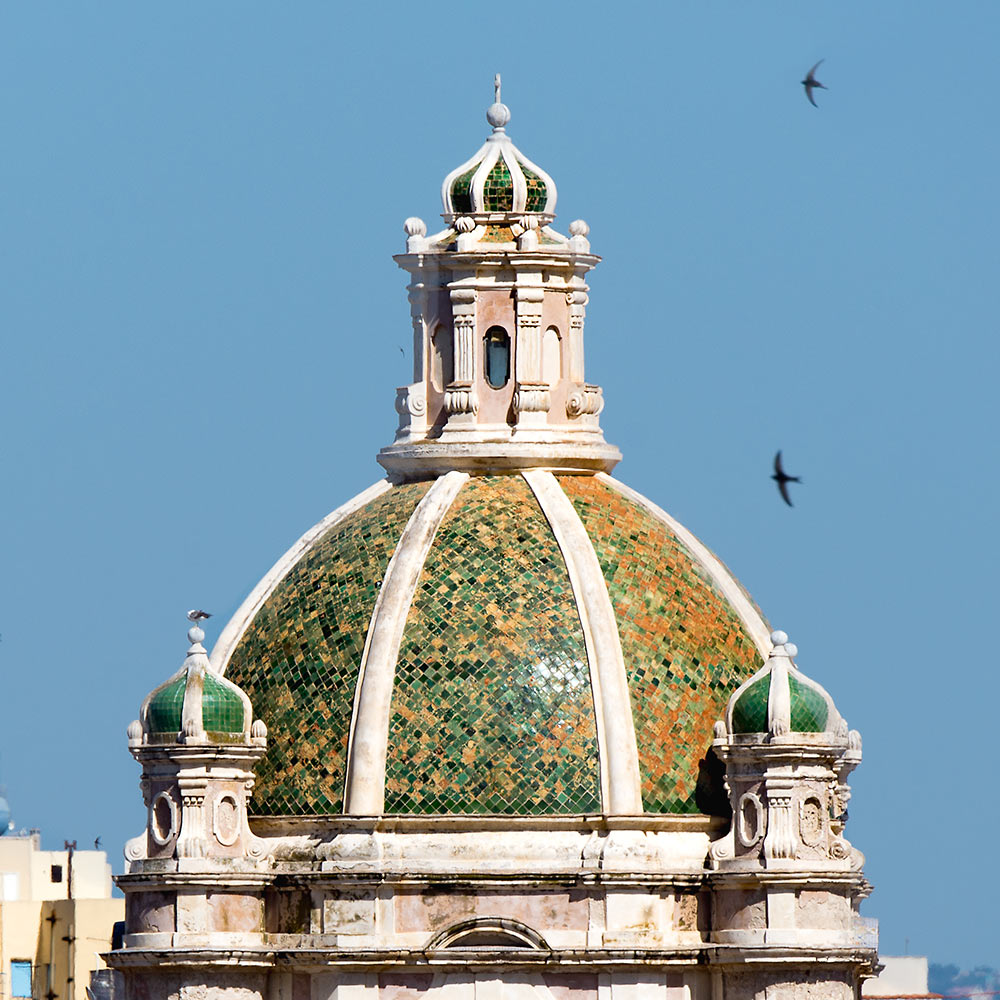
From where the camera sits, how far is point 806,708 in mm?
50750

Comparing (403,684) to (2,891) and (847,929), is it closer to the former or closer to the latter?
(847,929)

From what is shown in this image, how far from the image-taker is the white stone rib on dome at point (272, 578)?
53.4 meters

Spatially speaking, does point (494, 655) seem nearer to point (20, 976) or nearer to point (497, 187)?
point (497, 187)

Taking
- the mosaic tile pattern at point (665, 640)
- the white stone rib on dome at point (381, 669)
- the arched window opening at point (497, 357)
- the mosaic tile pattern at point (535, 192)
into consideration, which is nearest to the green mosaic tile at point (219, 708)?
the white stone rib on dome at point (381, 669)

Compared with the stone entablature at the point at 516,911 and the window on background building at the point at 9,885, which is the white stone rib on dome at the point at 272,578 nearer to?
the stone entablature at the point at 516,911

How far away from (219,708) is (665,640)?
205 inches

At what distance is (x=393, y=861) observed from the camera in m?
50.5

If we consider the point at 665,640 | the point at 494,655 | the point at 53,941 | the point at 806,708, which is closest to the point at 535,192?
the point at 665,640

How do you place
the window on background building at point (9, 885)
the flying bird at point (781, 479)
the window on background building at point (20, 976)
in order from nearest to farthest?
1. the flying bird at point (781, 479)
2. the window on background building at point (20, 976)
3. the window on background building at point (9, 885)

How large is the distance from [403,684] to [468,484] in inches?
123

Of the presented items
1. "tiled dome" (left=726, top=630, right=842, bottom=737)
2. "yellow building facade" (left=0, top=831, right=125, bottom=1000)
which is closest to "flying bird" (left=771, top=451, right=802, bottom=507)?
"tiled dome" (left=726, top=630, right=842, bottom=737)

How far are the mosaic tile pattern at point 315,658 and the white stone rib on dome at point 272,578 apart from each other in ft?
0.44

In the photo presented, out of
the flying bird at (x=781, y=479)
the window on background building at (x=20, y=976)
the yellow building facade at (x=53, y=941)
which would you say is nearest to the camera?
the flying bird at (x=781, y=479)

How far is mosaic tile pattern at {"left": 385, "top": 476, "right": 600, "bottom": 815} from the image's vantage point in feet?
166
